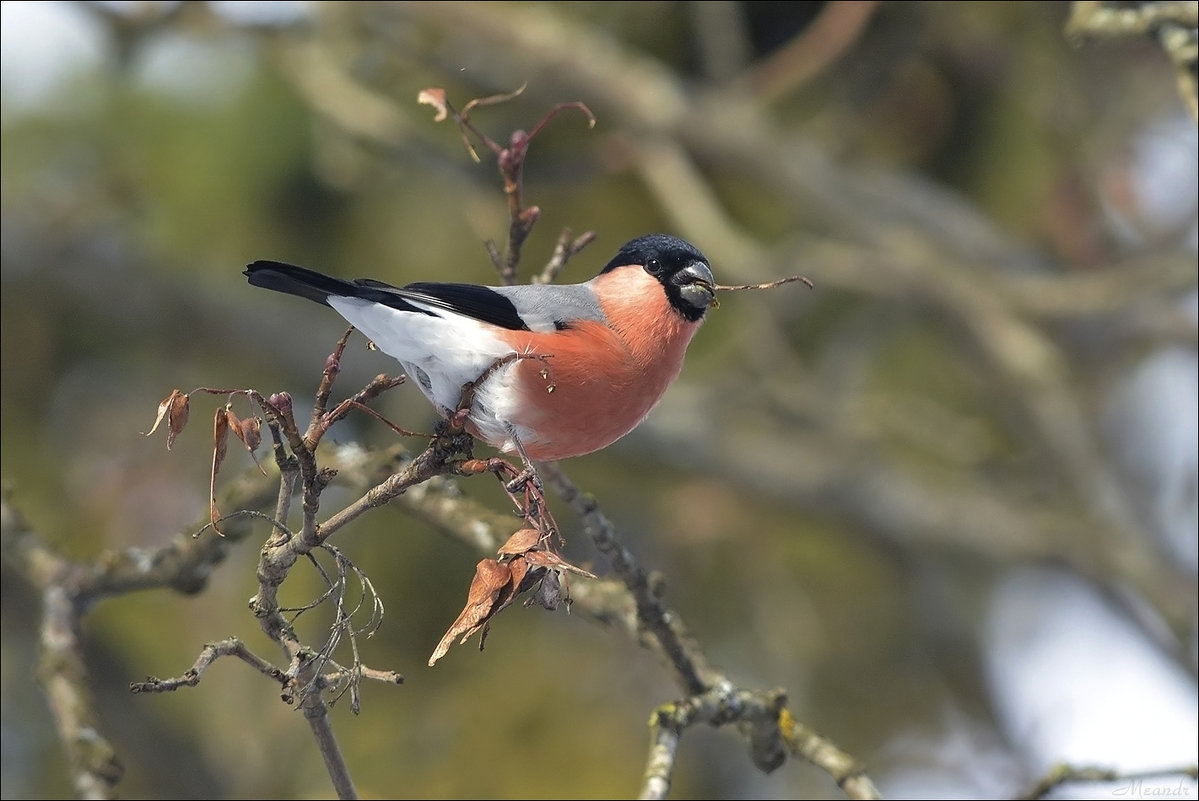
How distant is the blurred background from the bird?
2309 millimetres

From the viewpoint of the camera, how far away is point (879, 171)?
5824 millimetres

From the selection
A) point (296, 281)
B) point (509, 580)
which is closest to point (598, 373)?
point (296, 281)

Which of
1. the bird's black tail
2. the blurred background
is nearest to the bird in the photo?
→ the bird's black tail

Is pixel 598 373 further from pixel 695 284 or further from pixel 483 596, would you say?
pixel 483 596

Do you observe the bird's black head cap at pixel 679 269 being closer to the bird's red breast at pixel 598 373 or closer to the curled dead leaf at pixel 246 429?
the bird's red breast at pixel 598 373

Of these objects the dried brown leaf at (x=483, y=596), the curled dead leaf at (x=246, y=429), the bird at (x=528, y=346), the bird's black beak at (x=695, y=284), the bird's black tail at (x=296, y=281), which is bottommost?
the dried brown leaf at (x=483, y=596)

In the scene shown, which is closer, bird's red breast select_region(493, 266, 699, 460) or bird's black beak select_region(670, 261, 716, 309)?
bird's red breast select_region(493, 266, 699, 460)

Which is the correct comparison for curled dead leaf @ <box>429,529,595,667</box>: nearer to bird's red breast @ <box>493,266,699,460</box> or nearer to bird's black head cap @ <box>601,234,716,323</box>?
bird's red breast @ <box>493,266,699,460</box>

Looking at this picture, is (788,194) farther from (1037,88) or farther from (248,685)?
(248,685)

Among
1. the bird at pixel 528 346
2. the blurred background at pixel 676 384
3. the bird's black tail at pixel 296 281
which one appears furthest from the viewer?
the blurred background at pixel 676 384

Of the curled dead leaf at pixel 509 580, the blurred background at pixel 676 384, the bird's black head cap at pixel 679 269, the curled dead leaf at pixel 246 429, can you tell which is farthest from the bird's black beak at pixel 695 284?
the blurred background at pixel 676 384

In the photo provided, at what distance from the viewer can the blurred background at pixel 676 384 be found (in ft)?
16.1

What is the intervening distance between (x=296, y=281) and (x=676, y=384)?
3.50 m

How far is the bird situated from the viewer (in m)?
2.26
